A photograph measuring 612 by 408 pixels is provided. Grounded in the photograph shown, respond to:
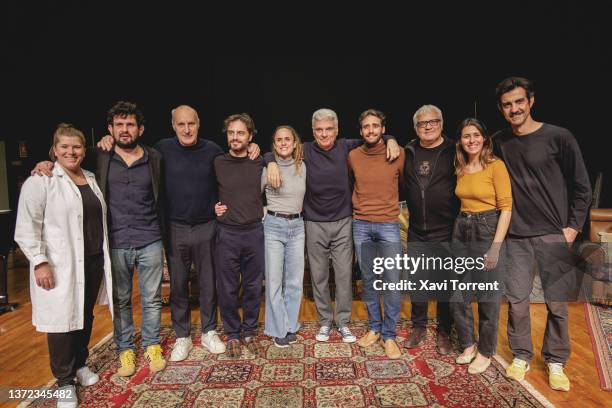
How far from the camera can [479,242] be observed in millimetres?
2357

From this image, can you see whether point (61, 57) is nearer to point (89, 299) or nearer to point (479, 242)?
point (89, 299)

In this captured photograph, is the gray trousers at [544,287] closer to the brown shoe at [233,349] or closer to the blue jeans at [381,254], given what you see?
the blue jeans at [381,254]

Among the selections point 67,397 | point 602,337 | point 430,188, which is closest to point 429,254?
point 430,188

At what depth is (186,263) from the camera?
2713 millimetres

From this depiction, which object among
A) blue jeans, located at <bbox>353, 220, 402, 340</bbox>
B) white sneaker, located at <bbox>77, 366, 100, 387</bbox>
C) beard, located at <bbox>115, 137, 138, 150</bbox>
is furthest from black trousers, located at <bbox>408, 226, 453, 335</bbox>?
white sneaker, located at <bbox>77, 366, 100, 387</bbox>

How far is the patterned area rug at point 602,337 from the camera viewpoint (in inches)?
95.3

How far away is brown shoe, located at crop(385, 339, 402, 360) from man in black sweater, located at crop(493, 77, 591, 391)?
0.69 m

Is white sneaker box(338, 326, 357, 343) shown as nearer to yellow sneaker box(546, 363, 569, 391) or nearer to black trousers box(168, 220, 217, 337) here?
black trousers box(168, 220, 217, 337)

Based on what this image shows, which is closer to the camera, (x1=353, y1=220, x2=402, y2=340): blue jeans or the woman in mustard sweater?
the woman in mustard sweater

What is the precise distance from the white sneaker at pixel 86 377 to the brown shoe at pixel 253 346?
0.97 m

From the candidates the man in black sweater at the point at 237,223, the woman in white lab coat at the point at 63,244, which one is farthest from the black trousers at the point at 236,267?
the woman in white lab coat at the point at 63,244

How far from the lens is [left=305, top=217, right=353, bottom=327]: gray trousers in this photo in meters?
2.81

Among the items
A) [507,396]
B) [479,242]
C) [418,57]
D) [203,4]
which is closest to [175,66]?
[203,4]

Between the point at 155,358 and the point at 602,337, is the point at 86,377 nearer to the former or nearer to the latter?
the point at 155,358
